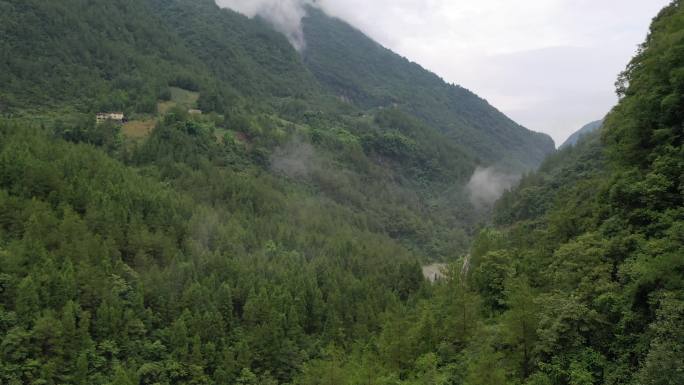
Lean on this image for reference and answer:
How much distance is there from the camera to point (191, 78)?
510 ft

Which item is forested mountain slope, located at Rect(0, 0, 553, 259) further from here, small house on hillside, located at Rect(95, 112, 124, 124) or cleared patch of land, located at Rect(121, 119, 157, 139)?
small house on hillside, located at Rect(95, 112, 124, 124)

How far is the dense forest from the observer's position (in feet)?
84.8

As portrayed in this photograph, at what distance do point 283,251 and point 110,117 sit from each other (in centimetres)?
6157

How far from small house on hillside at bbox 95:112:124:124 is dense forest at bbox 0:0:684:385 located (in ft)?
8.19

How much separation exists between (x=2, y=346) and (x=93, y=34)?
425 feet

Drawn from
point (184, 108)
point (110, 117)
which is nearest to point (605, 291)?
point (110, 117)

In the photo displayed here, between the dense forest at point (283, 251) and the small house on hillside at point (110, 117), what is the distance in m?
2.50

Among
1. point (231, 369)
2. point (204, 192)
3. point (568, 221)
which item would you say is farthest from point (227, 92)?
point (568, 221)

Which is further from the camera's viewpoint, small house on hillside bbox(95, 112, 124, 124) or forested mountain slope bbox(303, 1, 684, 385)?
small house on hillside bbox(95, 112, 124, 124)

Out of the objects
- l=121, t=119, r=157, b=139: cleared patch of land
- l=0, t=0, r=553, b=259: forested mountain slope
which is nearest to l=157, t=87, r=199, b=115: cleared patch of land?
l=0, t=0, r=553, b=259: forested mountain slope

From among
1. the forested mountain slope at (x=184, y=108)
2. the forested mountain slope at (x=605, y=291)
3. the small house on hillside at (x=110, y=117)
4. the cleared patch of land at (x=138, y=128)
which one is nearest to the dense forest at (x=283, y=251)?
the forested mountain slope at (x=605, y=291)

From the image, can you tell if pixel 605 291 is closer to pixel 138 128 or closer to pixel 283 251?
pixel 283 251

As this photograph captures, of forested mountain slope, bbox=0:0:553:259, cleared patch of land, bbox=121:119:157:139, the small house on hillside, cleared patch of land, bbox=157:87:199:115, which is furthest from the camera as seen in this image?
cleared patch of land, bbox=157:87:199:115

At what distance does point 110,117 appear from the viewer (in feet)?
382
